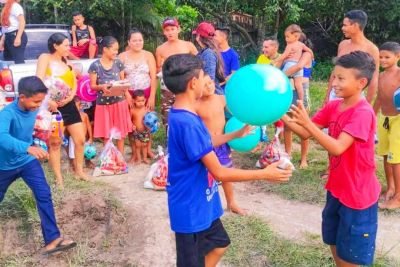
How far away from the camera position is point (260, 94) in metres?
2.67

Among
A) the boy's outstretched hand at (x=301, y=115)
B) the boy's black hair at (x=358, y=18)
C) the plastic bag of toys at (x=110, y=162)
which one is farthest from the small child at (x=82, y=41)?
the boy's outstretched hand at (x=301, y=115)

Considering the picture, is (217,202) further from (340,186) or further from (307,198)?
(307,198)

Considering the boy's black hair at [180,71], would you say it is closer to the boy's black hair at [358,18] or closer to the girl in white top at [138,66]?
the boy's black hair at [358,18]

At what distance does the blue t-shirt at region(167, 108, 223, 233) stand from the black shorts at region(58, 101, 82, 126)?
280cm

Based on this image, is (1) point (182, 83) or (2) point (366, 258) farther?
(2) point (366, 258)

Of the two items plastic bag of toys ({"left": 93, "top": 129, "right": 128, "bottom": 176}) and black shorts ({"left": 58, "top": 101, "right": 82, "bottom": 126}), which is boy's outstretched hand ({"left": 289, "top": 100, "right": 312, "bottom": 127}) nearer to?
black shorts ({"left": 58, "top": 101, "right": 82, "bottom": 126})

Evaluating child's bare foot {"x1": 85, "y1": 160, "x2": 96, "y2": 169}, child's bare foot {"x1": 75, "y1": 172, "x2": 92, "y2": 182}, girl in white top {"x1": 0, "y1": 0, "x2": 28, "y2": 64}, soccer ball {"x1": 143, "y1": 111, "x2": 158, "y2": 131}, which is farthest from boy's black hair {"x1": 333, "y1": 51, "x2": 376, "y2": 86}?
girl in white top {"x1": 0, "y1": 0, "x2": 28, "y2": 64}

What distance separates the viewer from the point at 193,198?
2676 millimetres

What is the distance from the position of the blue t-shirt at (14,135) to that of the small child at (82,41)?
4480 mm

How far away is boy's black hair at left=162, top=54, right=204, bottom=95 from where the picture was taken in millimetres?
2578

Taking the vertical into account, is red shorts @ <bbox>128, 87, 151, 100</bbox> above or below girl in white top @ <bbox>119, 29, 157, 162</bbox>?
below

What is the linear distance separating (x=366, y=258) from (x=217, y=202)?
100 cm

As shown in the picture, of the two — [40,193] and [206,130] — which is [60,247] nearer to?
[40,193]

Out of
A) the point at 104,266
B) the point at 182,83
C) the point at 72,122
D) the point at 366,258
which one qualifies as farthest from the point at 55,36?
the point at 366,258
